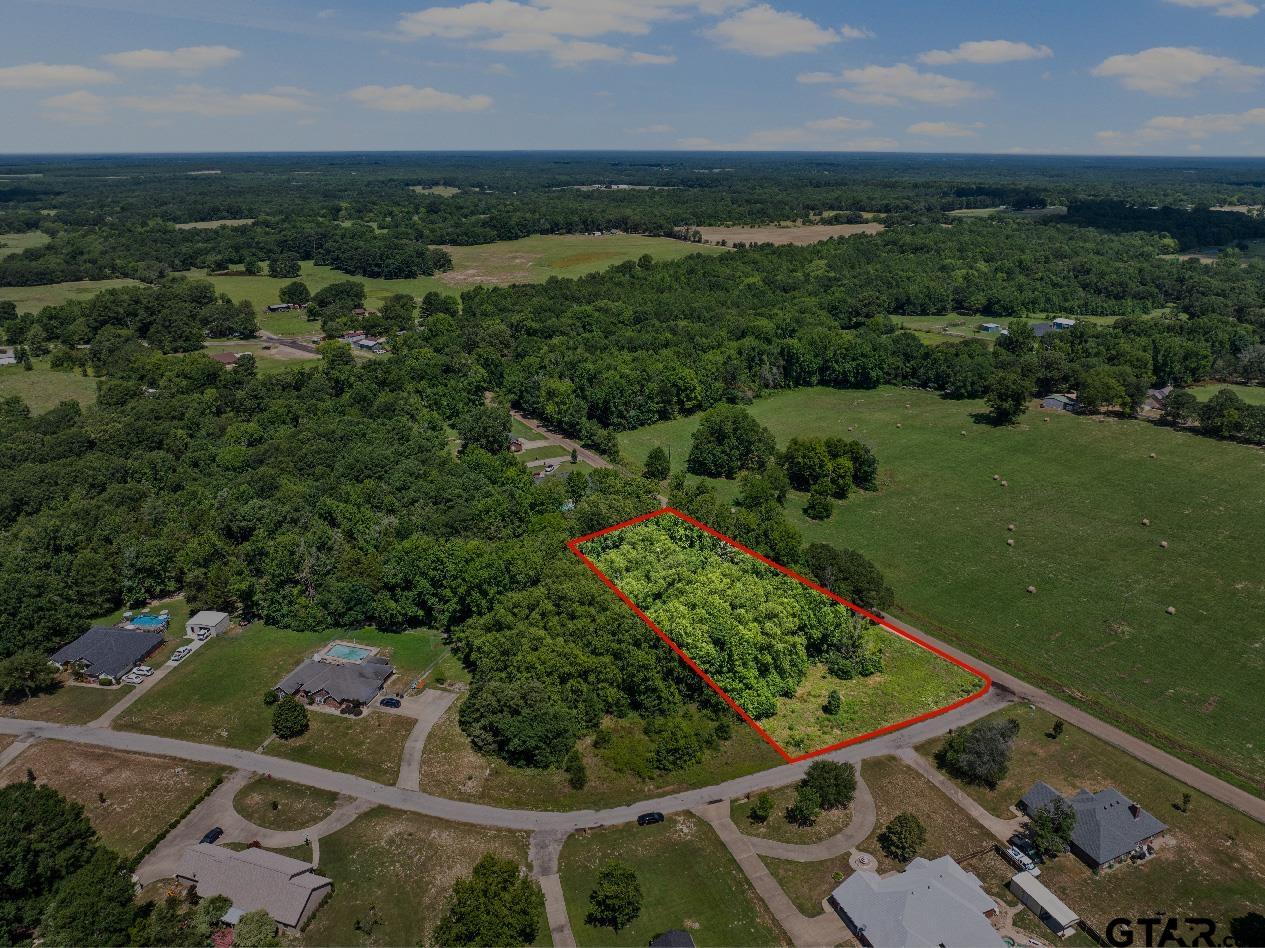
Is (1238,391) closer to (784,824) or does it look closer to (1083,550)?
(1083,550)

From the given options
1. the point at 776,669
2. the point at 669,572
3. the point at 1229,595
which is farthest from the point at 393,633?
Result: the point at 1229,595

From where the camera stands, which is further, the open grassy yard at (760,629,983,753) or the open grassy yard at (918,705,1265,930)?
the open grassy yard at (760,629,983,753)

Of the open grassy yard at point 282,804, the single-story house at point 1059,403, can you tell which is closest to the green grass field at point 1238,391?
the single-story house at point 1059,403

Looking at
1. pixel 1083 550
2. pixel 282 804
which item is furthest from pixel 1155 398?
pixel 282 804

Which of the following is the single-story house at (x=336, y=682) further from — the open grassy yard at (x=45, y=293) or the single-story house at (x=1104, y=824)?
the open grassy yard at (x=45, y=293)

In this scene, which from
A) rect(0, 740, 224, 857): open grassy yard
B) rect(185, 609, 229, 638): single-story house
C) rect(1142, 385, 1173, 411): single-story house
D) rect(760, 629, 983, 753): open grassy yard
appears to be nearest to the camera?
rect(0, 740, 224, 857): open grassy yard

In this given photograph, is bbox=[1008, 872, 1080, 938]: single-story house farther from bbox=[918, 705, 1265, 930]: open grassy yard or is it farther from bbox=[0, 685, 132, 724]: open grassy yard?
bbox=[0, 685, 132, 724]: open grassy yard

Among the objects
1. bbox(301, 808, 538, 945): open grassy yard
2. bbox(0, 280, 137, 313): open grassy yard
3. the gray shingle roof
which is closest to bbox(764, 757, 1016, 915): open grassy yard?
bbox(301, 808, 538, 945): open grassy yard
